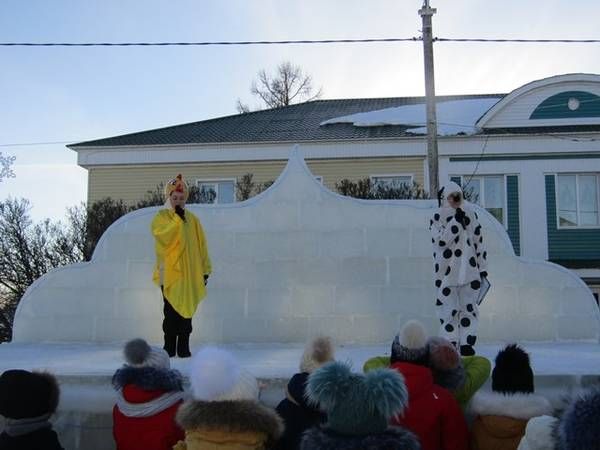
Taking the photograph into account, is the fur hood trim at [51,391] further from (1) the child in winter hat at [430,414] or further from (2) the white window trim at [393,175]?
(2) the white window trim at [393,175]

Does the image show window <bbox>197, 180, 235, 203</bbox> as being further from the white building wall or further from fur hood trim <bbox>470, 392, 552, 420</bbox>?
fur hood trim <bbox>470, 392, 552, 420</bbox>

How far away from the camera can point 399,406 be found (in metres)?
2.63

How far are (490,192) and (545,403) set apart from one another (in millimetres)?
13495

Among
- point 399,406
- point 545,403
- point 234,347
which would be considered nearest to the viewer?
point 399,406

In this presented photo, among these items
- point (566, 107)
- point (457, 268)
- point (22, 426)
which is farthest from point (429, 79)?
point (22, 426)

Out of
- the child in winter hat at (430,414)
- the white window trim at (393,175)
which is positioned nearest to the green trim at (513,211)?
the white window trim at (393,175)

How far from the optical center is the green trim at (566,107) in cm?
1661

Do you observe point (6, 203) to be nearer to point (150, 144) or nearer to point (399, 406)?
point (150, 144)

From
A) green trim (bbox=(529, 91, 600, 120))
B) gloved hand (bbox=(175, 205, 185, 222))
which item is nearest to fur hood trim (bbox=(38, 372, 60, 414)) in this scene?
gloved hand (bbox=(175, 205, 185, 222))

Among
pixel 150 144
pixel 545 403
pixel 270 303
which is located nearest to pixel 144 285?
pixel 270 303

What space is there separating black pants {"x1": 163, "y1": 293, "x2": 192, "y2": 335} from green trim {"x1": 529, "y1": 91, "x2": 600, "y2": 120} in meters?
12.9

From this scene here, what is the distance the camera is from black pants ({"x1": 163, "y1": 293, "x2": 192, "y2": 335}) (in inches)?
243

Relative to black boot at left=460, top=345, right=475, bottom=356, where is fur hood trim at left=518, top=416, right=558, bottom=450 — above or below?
above

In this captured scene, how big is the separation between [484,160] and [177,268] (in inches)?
463
